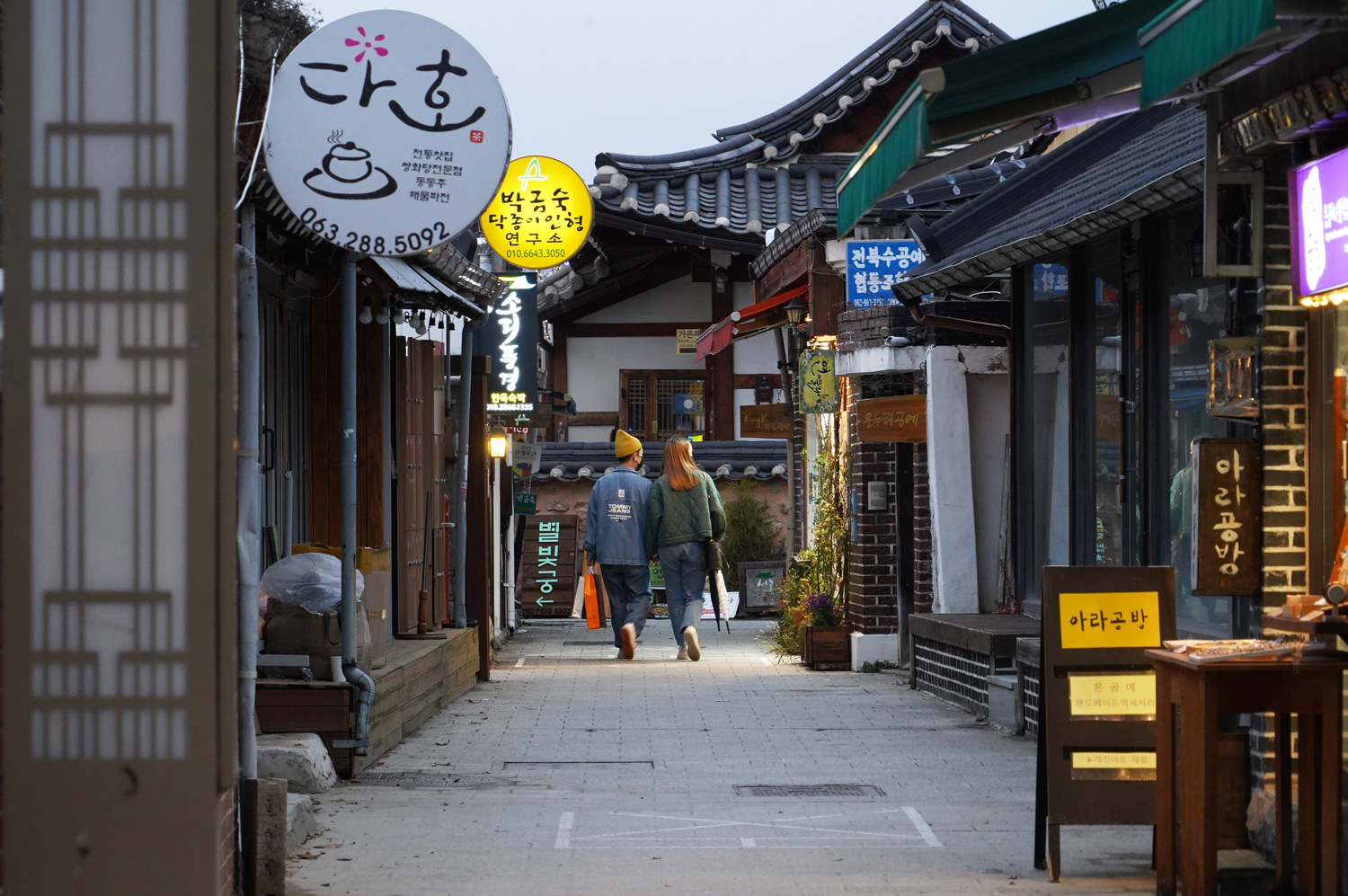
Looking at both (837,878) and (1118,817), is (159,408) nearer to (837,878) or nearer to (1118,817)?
(837,878)

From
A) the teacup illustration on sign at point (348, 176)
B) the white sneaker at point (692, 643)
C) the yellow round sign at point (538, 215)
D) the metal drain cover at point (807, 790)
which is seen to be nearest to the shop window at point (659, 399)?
the yellow round sign at point (538, 215)

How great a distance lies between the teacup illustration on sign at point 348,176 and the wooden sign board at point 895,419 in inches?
237

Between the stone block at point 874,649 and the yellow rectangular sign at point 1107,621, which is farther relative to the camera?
the stone block at point 874,649

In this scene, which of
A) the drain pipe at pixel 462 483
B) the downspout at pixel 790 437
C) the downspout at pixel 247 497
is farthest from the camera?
the downspout at pixel 790 437

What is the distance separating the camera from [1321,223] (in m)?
5.59

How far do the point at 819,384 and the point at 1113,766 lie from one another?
8279mm

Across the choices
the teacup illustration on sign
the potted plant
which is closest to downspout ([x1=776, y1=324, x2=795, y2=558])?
the potted plant

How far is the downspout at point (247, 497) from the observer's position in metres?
5.49

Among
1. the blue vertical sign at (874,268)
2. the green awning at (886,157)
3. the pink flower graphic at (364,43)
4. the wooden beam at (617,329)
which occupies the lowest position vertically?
the green awning at (886,157)

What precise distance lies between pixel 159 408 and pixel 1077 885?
411cm

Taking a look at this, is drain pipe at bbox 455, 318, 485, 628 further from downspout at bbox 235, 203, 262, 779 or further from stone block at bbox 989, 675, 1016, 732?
downspout at bbox 235, 203, 262, 779

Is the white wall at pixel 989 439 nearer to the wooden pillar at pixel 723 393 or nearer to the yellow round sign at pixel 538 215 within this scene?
the yellow round sign at pixel 538 215

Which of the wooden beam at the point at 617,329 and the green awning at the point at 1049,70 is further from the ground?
the wooden beam at the point at 617,329

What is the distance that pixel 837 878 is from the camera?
587 cm
